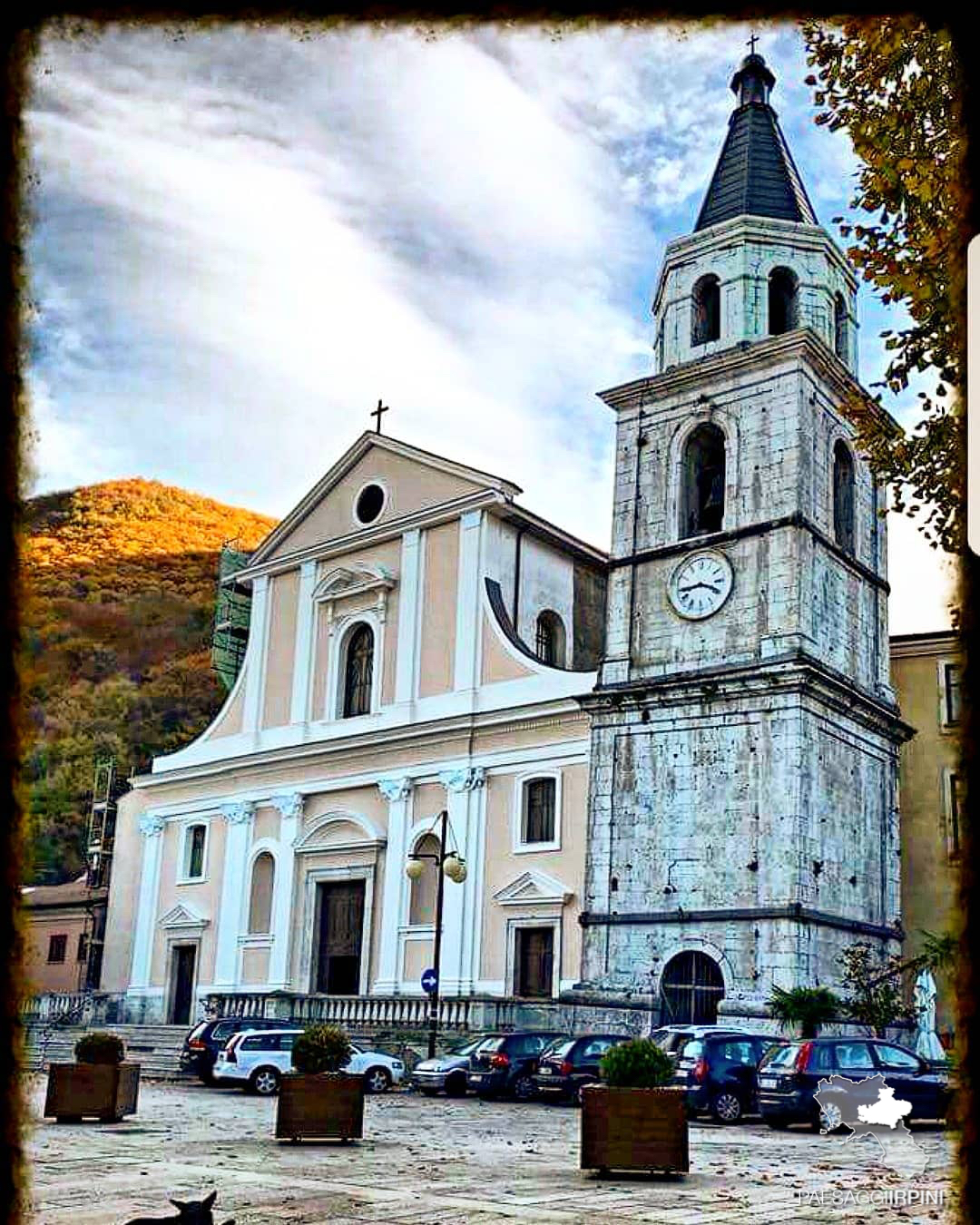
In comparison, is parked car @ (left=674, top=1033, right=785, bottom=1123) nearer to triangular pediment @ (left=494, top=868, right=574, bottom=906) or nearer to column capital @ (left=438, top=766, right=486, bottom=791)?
triangular pediment @ (left=494, top=868, right=574, bottom=906)

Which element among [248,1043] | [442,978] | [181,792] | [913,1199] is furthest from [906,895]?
[913,1199]

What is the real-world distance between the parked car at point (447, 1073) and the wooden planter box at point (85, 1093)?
7190 millimetres

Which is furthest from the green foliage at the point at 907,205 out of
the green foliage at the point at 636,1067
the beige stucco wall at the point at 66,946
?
the beige stucco wall at the point at 66,946

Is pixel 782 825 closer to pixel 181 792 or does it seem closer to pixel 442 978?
pixel 442 978

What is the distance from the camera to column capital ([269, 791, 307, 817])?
35.0 meters

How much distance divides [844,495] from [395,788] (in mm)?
11550

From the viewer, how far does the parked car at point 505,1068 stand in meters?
22.5

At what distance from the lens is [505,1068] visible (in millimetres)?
22500

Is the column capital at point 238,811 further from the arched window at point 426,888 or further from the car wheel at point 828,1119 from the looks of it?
the car wheel at point 828,1119

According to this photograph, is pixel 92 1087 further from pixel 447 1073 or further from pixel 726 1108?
pixel 726 1108

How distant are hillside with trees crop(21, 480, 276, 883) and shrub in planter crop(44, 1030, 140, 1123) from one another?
11.3ft

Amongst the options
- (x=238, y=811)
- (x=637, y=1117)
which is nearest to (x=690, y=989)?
(x=238, y=811)

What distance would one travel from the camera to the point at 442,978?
30.0 meters

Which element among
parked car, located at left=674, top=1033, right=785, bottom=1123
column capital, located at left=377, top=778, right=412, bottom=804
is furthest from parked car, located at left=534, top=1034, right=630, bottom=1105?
column capital, located at left=377, top=778, right=412, bottom=804
